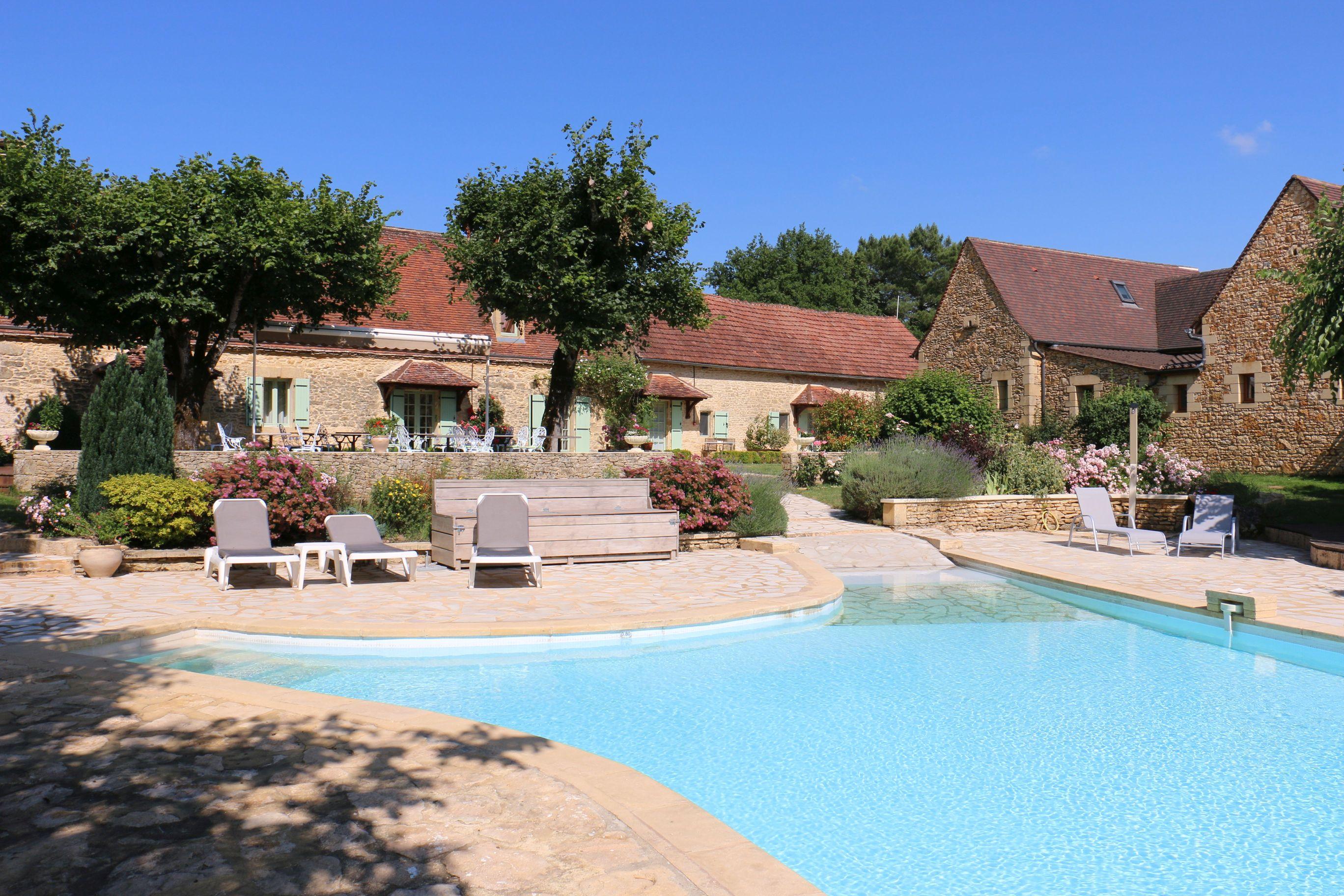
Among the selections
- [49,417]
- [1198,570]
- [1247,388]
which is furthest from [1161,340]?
[49,417]

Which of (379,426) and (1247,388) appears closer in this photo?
(379,426)

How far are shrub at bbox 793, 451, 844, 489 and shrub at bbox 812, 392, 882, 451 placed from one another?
3.81 meters

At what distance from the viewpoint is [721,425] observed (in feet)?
90.8

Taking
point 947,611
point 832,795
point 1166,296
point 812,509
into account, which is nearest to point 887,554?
point 947,611

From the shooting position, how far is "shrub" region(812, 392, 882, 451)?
2434 centimetres

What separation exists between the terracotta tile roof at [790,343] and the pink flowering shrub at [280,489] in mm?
16215

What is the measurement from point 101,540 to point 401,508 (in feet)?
10.9

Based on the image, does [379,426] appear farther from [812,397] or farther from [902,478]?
[812,397]

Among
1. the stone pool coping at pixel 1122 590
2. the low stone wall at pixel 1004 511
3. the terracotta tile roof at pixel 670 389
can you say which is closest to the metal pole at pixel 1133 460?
the low stone wall at pixel 1004 511

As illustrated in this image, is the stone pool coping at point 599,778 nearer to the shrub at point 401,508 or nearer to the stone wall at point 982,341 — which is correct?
the shrub at point 401,508

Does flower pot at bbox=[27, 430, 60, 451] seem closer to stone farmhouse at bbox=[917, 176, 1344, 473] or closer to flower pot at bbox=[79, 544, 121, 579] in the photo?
flower pot at bbox=[79, 544, 121, 579]

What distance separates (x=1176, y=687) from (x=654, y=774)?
4089 millimetres

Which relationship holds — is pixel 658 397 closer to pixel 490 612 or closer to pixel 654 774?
pixel 490 612

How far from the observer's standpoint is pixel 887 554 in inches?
467
